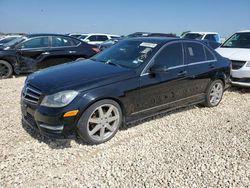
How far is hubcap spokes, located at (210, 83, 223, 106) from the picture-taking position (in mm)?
5227

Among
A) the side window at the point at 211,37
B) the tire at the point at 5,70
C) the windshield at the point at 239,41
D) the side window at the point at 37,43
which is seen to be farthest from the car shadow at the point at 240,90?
the side window at the point at 211,37

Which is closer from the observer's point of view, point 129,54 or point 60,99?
point 60,99

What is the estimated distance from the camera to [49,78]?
3.55 meters

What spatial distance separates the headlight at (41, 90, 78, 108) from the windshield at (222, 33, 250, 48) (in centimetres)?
604

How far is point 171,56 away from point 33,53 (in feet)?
16.8

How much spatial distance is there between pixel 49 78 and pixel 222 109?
3.72 meters

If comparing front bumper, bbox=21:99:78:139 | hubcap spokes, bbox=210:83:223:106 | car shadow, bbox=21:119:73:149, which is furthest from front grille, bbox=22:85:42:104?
hubcap spokes, bbox=210:83:223:106

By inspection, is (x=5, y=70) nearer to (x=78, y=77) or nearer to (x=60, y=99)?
(x=78, y=77)

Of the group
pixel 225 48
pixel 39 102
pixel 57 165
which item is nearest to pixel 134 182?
pixel 57 165

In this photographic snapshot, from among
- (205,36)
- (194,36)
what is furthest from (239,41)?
(194,36)

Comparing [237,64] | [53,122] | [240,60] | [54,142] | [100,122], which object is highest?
[240,60]

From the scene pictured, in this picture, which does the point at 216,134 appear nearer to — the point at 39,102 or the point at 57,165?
the point at 57,165

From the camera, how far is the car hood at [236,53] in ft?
20.8

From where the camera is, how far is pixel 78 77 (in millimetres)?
3484
